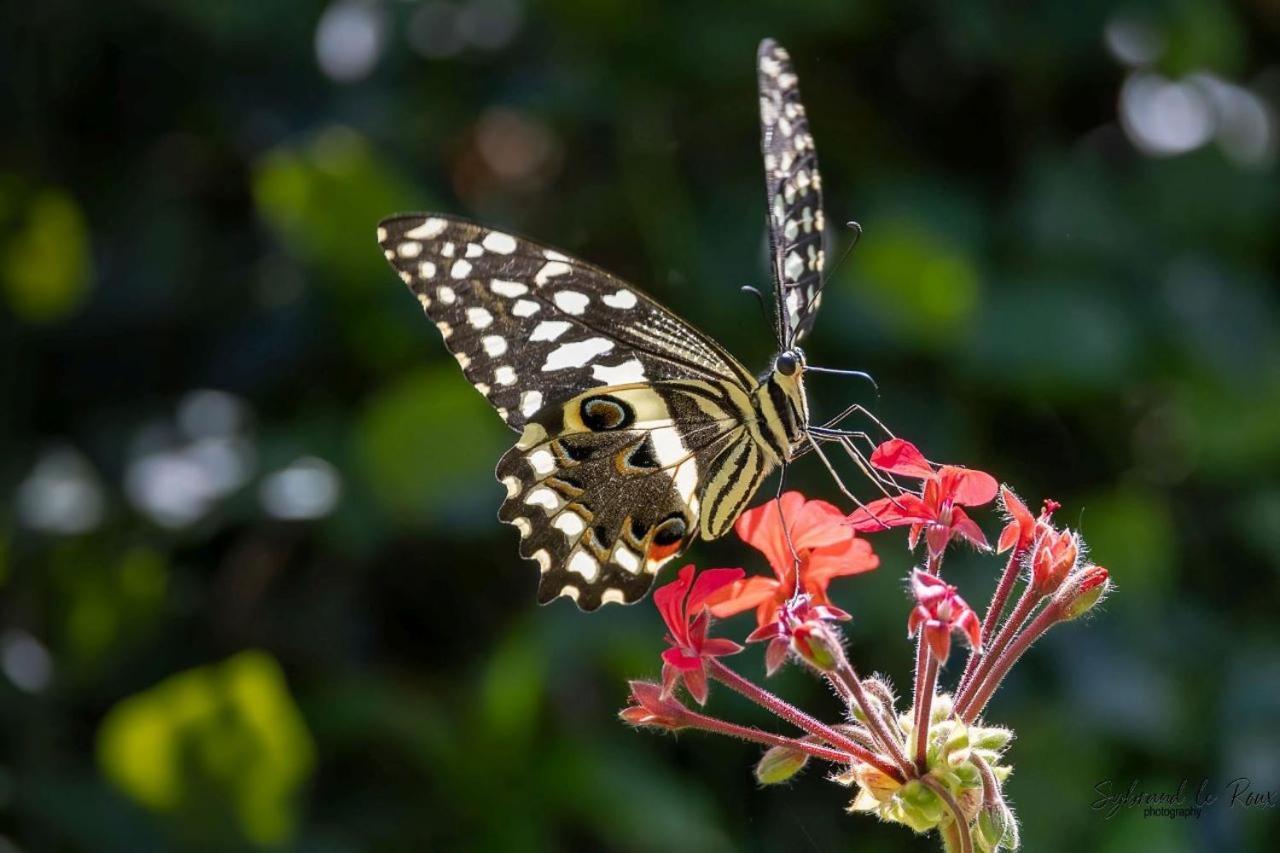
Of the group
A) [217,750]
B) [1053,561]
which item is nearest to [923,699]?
[1053,561]

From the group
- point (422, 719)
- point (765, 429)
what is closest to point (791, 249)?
point (765, 429)

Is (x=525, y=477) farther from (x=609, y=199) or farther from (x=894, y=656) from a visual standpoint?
(x=609, y=199)

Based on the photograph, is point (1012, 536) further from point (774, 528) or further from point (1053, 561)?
point (774, 528)

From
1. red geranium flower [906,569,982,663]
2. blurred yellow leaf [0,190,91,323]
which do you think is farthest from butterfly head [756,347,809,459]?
blurred yellow leaf [0,190,91,323]

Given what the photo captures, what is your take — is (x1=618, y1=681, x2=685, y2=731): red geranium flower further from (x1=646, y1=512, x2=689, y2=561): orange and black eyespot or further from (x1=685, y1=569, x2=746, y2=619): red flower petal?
(x1=646, y1=512, x2=689, y2=561): orange and black eyespot

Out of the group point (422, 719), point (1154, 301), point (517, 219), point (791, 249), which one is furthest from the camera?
point (517, 219)

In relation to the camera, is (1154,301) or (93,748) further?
(1154,301)
